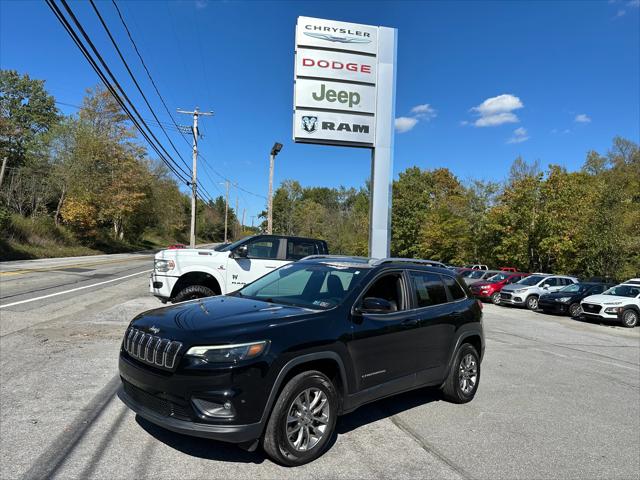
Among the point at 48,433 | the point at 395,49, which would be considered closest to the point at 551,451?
the point at 48,433

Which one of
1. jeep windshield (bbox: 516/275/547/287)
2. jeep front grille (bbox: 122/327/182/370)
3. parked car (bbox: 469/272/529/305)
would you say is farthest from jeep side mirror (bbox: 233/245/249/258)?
jeep windshield (bbox: 516/275/547/287)

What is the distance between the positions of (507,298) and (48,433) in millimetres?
20487

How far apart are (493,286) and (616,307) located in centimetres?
704

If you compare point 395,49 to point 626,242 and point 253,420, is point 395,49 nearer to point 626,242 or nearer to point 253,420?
point 253,420

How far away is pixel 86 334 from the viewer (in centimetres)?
820

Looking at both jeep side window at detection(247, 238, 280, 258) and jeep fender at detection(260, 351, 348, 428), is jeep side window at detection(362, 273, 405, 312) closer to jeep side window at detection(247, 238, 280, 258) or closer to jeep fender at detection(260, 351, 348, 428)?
jeep fender at detection(260, 351, 348, 428)

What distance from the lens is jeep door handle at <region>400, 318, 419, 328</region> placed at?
4734 millimetres

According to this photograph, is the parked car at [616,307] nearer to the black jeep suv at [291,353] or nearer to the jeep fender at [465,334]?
the jeep fender at [465,334]

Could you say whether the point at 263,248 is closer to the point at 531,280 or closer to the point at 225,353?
the point at 225,353

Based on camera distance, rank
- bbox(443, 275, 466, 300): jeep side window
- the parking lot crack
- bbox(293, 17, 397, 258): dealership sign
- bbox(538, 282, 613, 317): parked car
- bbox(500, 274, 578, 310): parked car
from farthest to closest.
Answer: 1. bbox(500, 274, 578, 310): parked car
2. bbox(538, 282, 613, 317): parked car
3. bbox(293, 17, 397, 258): dealership sign
4. bbox(443, 275, 466, 300): jeep side window
5. the parking lot crack

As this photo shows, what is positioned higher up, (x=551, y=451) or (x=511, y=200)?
(x=511, y=200)

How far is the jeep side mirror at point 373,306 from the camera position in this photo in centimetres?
436

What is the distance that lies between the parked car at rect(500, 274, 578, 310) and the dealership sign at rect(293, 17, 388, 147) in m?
10.3

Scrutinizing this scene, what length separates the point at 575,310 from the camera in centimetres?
1820
